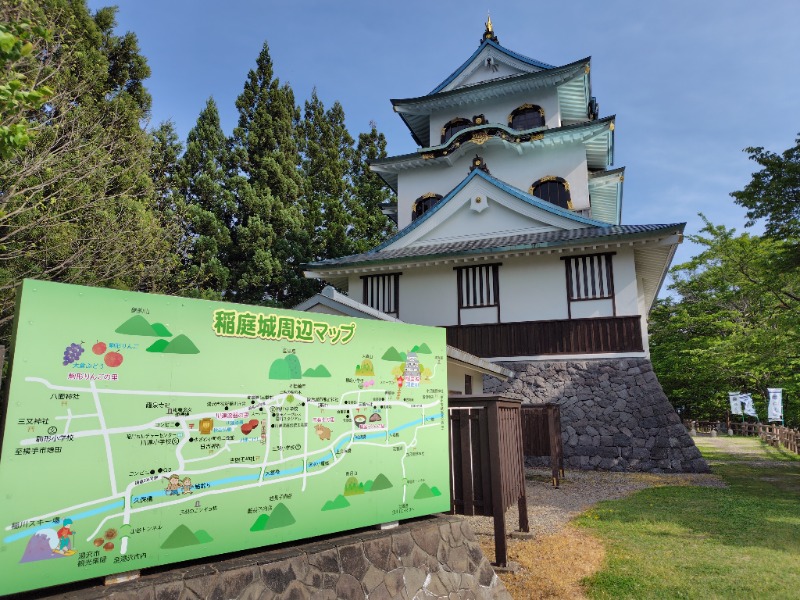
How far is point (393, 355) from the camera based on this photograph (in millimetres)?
4852

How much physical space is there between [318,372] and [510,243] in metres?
13.2

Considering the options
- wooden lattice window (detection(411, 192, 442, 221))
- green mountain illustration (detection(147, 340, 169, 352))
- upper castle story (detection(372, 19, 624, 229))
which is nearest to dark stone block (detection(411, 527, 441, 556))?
green mountain illustration (detection(147, 340, 169, 352))

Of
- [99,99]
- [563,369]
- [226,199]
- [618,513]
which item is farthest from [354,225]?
[618,513]

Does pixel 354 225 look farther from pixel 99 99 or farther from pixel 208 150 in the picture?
pixel 99 99

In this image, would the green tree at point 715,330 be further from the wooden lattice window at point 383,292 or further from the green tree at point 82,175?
the green tree at point 82,175

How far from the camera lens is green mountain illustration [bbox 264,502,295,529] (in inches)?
149

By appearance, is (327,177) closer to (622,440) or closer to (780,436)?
(622,440)

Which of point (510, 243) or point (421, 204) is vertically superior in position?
point (421, 204)

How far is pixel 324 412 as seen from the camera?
4227mm

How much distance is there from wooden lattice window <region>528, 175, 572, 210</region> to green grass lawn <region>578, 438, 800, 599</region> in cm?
1278

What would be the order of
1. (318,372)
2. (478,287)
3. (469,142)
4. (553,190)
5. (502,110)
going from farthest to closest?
(502,110) < (469,142) < (553,190) < (478,287) < (318,372)

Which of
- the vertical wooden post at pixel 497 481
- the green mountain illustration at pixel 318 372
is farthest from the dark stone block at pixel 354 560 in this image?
the vertical wooden post at pixel 497 481

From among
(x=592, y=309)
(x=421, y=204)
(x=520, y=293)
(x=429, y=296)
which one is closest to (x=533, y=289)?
(x=520, y=293)

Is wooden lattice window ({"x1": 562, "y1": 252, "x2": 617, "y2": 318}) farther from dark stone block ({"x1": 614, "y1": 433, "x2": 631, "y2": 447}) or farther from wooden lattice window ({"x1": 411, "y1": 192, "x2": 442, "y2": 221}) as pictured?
wooden lattice window ({"x1": 411, "y1": 192, "x2": 442, "y2": 221})
